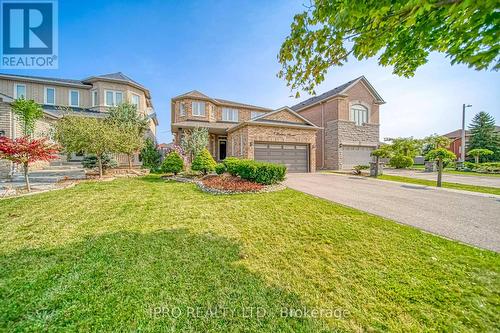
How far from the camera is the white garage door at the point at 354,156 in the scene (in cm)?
1988

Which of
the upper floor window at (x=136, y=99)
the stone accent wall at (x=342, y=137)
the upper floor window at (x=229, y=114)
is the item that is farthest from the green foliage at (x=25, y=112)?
the stone accent wall at (x=342, y=137)

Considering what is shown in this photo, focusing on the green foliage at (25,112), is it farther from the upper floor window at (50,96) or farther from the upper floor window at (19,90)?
the upper floor window at (19,90)

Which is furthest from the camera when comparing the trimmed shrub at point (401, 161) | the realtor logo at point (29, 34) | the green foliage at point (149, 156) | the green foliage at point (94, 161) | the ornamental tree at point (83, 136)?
the trimmed shrub at point (401, 161)

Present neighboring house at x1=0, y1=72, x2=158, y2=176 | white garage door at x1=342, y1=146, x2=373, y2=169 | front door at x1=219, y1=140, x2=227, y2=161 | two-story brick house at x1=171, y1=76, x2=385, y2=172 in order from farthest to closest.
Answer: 1. front door at x1=219, y1=140, x2=227, y2=161
2. white garage door at x1=342, y1=146, x2=373, y2=169
3. neighboring house at x1=0, y1=72, x2=158, y2=176
4. two-story brick house at x1=171, y1=76, x2=385, y2=172

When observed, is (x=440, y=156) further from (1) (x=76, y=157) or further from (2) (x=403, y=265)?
(1) (x=76, y=157)

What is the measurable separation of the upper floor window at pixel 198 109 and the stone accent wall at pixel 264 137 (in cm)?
588

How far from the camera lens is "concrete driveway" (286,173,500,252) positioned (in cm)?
427

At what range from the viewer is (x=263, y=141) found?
1518cm

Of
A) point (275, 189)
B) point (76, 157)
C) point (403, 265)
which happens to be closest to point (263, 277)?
point (403, 265)

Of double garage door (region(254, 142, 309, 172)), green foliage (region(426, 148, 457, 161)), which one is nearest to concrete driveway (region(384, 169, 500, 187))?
green foliage (region(426, 148, 457, 161))

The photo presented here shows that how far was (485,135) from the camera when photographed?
2777 cm

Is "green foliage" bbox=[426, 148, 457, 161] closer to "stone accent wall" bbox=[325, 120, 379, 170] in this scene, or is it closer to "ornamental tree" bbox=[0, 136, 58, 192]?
"stone accent wall" bbox=[325, 120, 379, 170]

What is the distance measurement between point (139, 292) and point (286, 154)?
1464 centimetres

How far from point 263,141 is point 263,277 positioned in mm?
12869
